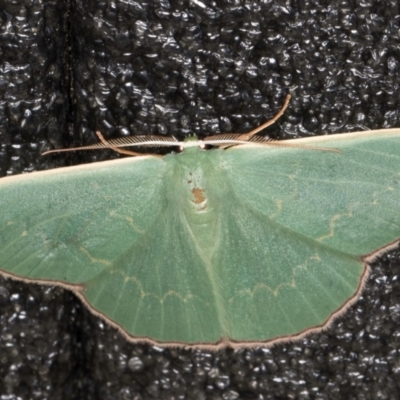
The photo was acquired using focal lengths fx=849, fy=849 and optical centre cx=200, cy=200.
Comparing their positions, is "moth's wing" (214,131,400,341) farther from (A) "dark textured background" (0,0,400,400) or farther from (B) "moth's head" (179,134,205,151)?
(A) "dark textured background" (0,0,400,400)

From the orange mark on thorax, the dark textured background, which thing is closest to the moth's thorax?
the orange mark on thorax

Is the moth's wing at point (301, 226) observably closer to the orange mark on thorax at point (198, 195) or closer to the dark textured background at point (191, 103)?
the orange mark on thorax at point (198, 195)

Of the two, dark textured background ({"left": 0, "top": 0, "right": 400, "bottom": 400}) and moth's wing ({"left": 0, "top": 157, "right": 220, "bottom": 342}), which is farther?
dark textured background ({"left": 0, "top": 0, "right": 400, "bottom": 400})

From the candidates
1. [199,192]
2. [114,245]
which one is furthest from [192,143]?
[114,245]

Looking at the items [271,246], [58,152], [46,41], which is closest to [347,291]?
[271,246]

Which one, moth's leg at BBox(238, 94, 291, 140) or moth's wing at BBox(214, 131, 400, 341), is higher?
moth's leg at BBox(238, 94, 291, 140)

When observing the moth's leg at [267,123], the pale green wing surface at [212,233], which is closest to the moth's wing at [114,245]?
the pale green wing surface at [212,233]
